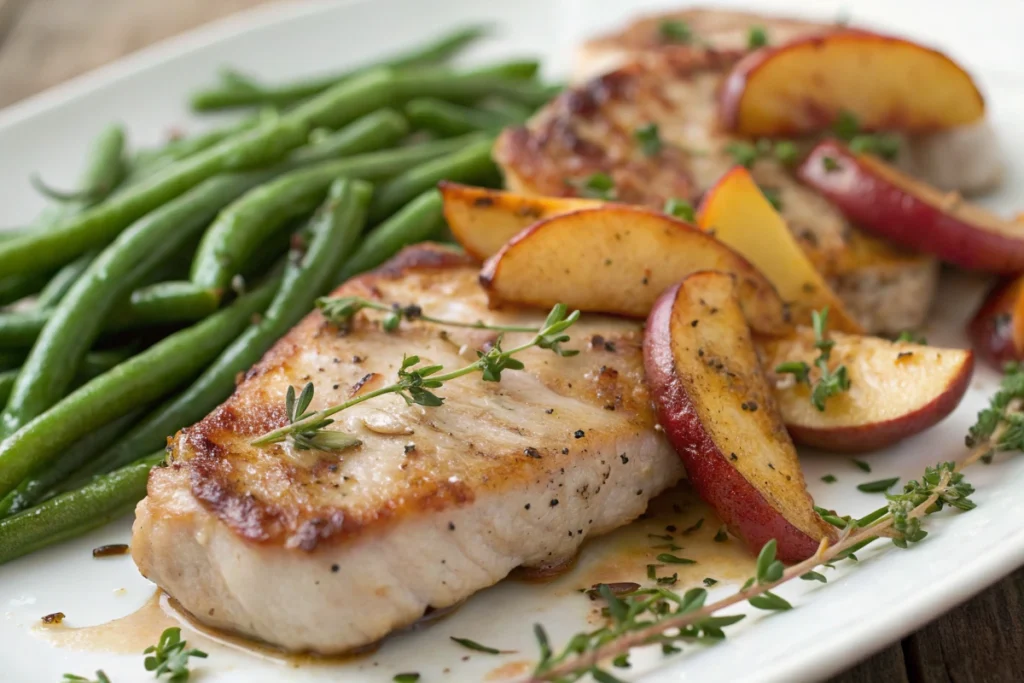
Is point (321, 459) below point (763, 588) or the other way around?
the other way around

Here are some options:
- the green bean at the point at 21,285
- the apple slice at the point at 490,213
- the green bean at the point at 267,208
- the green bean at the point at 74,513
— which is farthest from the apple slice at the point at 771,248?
the green bean at the point at 21,285

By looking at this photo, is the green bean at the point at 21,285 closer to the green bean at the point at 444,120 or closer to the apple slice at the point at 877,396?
the green bean at the point at 444,120

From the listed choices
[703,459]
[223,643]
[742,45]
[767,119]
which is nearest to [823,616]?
[703,459]

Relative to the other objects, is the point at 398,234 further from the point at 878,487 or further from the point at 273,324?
the point at 878,487

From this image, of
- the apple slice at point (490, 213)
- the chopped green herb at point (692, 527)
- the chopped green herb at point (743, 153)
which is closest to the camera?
the chopped green herb at point (692, 527)

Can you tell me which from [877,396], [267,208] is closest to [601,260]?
[877,396]

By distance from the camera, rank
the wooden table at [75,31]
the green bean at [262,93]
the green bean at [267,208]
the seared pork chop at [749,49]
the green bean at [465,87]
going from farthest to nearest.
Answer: the wooden table at [75,31] < the green bean at [262,93] < the green bean at [465,87] < the seared pork chop at [749,49] < the green bean at [267,208]

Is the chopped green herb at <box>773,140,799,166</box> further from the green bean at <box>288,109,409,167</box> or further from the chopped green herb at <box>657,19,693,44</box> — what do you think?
the green bean at <box>288,109,409,167</box>
